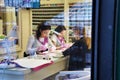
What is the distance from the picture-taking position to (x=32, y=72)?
2.07 metres

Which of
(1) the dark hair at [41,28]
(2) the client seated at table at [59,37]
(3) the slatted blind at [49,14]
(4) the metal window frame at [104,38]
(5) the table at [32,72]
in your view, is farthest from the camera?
(1) the dark hair at [41,28]

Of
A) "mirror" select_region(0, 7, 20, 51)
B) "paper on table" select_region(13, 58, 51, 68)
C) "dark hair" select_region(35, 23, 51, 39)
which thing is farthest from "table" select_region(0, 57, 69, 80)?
"mirror" select_region(0, 7, 20, 51)

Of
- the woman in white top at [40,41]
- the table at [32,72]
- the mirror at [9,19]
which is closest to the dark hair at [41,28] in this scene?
the woman in white top at [40,41]

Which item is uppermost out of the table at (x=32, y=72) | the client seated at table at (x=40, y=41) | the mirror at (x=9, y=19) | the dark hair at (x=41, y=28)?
the mirror at (x=9, y=19)

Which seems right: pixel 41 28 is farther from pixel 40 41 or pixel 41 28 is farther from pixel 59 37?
pixel 59 37

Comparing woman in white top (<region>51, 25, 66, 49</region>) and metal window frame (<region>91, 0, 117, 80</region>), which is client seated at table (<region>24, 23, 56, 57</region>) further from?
metal window frame (<region>91, 0, 117, 80</region>)

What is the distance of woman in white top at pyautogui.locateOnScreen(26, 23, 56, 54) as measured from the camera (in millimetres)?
2754

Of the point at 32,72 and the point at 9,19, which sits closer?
the point at 32,72

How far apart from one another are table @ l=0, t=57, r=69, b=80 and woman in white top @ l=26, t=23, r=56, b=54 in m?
0.34

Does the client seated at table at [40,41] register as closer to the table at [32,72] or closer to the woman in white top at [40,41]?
the woman in white top at [40,41]

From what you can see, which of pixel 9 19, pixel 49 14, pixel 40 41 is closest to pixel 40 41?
pixel 40 41

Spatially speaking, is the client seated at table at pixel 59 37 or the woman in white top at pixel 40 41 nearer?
the client seated at table at pixel 59 37

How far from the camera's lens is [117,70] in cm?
61

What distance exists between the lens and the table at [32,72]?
6.31ft
